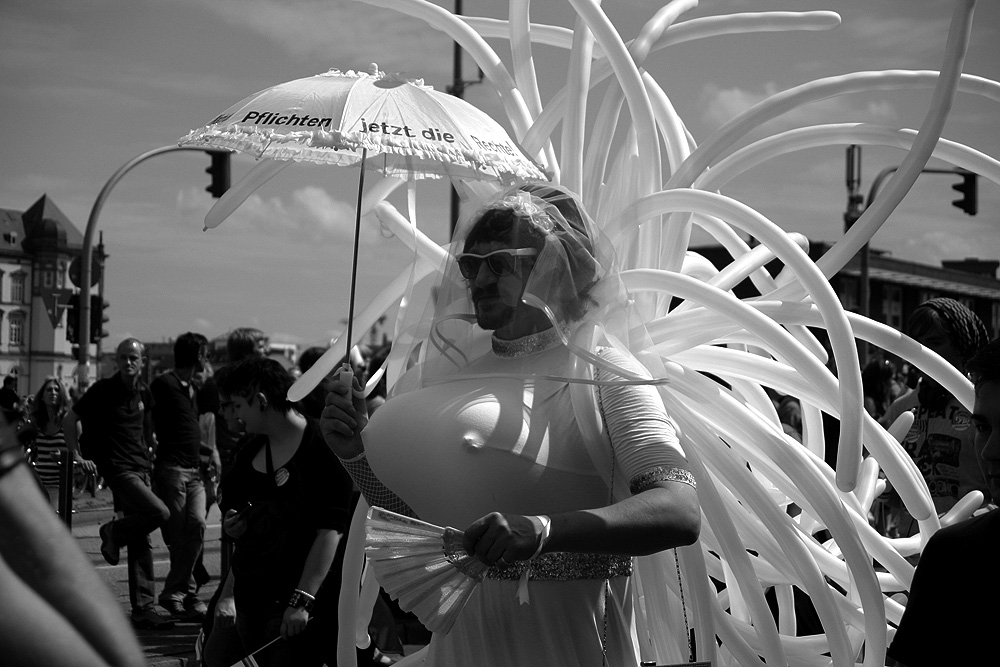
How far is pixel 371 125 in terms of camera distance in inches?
117

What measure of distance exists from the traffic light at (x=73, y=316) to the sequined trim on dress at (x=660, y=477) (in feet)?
47.2

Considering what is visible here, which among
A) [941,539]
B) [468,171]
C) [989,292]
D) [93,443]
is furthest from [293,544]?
[989,292]

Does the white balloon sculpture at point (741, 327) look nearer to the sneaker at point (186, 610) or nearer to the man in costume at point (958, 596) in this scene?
the man in costume at point (958, 596)

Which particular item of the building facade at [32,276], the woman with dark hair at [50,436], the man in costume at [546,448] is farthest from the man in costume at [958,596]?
the building facade at [32,276]

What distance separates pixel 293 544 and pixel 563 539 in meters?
A: 2.16

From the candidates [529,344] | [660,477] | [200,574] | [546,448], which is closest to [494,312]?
[529,344]

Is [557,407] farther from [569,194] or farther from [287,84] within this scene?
[287,84]

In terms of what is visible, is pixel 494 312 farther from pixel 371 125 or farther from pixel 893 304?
pixel 893 304

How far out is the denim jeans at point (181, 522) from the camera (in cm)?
719

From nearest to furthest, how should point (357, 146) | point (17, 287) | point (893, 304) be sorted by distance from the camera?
point (357, 146)
point (893, 304)
point (17, 287)

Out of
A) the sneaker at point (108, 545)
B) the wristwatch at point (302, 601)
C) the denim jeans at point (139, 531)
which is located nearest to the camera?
the wristwatch at point (302, 601)

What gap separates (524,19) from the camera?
390cm

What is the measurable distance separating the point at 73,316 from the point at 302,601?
12.6 metres

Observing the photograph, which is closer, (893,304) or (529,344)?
(529,344)
